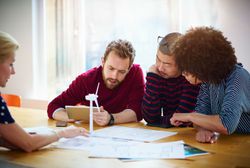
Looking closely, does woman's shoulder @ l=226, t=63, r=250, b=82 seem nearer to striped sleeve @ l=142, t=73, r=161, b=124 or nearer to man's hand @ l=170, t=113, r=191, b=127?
man's hand @ l=170, t=113, r=191, b=127

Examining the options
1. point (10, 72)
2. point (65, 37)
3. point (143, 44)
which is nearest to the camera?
point (10, 72)

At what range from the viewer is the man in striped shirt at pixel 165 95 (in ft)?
6.41

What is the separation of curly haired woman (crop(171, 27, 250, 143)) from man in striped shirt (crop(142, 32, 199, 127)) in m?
0.30

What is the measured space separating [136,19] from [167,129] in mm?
1958

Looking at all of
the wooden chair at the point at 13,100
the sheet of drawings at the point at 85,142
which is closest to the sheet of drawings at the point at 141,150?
the sheet of drawings at the point at 85,142

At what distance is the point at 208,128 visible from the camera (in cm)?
162

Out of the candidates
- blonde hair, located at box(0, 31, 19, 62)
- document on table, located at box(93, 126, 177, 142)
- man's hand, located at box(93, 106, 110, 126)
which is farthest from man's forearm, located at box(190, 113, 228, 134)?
blonde hair, located at box(0, 31, 19, 62)

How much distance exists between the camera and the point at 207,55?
59.9 inches

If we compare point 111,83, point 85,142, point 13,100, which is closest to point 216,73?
point 85,142

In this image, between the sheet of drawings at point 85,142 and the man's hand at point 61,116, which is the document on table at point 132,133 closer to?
the sheet of drawings at point 85,142

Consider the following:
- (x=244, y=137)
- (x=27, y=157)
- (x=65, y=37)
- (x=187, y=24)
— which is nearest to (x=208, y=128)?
(x=244, y=137)

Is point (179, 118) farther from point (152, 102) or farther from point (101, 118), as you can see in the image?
point (101, 118)

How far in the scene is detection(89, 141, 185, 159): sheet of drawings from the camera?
4.25 ft

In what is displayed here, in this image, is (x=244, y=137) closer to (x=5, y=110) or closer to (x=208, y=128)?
(x=208, y=128)
